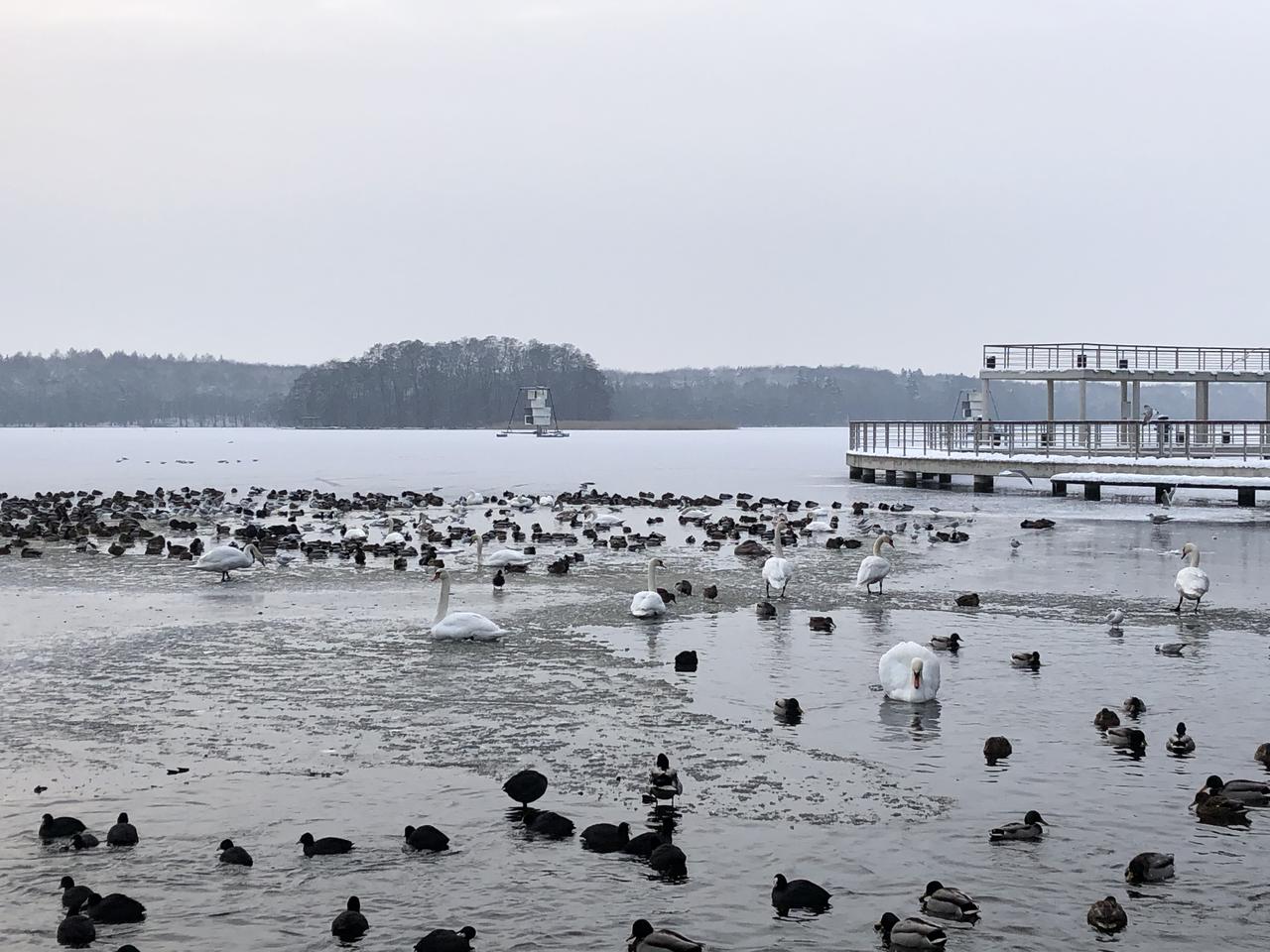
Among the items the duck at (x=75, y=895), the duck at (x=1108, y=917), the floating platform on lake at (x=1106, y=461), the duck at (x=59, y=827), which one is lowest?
the duck at (x=1108, y=917)

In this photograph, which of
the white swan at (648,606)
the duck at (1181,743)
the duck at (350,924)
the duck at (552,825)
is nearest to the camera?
the duck at (350,924)

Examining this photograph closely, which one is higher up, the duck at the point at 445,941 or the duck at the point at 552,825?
the duck at the point at 552,825

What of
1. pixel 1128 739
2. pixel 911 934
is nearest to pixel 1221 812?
pixel 1128 739

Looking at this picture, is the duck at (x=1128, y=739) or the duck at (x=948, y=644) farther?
the duck at (x=948, y=644)

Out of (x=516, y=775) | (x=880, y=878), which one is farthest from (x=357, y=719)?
(x=880, y=878)

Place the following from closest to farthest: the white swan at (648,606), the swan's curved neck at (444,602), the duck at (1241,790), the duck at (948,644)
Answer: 1. the duck at (1241,790)
2. the duck at (948,644)
3. the swan's curved neck at (444,602)
4. the white swan at (648,606)

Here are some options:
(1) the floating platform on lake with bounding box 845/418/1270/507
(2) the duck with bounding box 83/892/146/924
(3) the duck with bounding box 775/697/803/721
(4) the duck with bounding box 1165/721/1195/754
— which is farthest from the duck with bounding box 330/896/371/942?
(1) the floating platform on lake with bounding box 845/418/1270/507

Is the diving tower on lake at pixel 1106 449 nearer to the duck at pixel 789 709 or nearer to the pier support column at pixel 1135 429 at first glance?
the pier support column at pixel 1135 429

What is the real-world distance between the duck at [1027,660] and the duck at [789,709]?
3526 millimetres

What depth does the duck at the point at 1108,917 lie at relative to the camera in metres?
8.12

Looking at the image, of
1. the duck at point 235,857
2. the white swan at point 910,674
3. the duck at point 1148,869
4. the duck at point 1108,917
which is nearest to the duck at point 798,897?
the duck at point 1108,917

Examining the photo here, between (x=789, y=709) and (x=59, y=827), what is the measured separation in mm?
6563

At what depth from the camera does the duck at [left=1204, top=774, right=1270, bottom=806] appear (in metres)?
10.3

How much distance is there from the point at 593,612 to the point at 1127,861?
1197 cm
